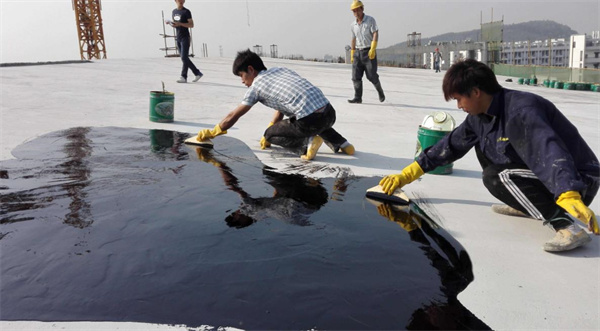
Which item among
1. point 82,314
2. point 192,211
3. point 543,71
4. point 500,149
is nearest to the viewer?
point 82,314

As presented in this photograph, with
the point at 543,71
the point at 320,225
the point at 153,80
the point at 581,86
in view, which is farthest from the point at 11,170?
the point at 543,71

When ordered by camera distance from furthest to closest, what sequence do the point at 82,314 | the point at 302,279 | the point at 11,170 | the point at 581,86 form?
the point at 581,86 → the point at 11,170 → the point at 302,279 → the point at 82,314

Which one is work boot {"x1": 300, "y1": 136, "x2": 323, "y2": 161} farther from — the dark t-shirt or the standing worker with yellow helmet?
the dark t-shirt

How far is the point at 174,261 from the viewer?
6.93ft

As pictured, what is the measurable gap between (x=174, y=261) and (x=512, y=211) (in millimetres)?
2111

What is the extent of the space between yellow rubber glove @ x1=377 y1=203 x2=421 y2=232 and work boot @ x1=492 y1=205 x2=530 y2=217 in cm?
58

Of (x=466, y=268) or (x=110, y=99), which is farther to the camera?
(x=110, y=99)

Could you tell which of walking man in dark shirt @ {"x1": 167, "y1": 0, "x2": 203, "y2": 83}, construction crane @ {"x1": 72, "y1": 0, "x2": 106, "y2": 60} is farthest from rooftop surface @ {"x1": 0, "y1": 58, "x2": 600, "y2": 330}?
construction crane @ {"x1": 72, "y1": 0, "x2": 106, "y2": 60}

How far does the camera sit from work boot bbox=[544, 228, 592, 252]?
7.41 feet

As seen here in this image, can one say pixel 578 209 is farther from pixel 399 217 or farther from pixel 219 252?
pixel 219 252

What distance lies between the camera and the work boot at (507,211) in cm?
280

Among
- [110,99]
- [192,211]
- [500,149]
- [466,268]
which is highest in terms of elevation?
[110,99]

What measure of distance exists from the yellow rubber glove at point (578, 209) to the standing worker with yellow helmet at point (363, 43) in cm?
491

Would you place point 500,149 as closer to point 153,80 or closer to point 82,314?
point 82,314
